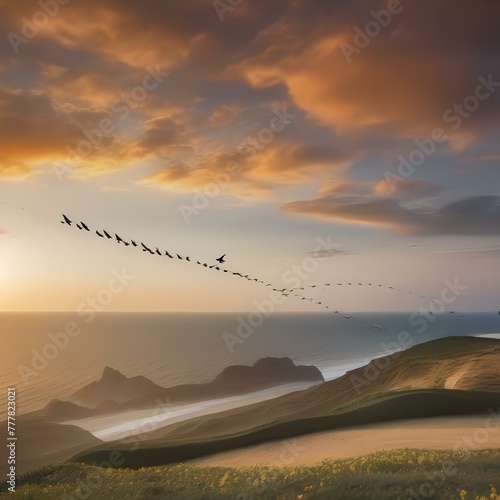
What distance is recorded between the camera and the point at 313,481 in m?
16.8

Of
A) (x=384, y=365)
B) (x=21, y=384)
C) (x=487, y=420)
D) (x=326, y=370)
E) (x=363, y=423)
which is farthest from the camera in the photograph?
(x=326, y=370)

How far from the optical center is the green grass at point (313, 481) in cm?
1486

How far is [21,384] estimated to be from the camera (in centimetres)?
12588

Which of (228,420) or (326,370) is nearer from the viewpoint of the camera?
(228,420)

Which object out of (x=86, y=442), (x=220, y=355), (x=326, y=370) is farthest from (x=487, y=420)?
(x=220, y=355)

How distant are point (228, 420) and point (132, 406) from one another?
Answer: 4014 cm


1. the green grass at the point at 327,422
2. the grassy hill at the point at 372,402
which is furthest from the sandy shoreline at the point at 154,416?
the green grass at the point at 327,422

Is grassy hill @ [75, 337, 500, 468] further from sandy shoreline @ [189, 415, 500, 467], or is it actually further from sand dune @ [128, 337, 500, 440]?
sandy shoreline @ [189, 415, 500, 467]

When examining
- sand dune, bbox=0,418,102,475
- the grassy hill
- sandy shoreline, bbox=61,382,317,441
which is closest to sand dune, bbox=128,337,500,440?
the grassy hill

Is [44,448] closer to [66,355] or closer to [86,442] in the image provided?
[86,442]

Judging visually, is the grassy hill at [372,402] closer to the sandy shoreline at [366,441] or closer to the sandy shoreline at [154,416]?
the sandy shoreline at [366,441]

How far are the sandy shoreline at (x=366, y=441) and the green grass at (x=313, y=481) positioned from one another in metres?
4.32

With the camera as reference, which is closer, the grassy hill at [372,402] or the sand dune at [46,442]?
the grassy hill at [372,402]

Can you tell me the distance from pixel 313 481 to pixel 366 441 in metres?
11.2
